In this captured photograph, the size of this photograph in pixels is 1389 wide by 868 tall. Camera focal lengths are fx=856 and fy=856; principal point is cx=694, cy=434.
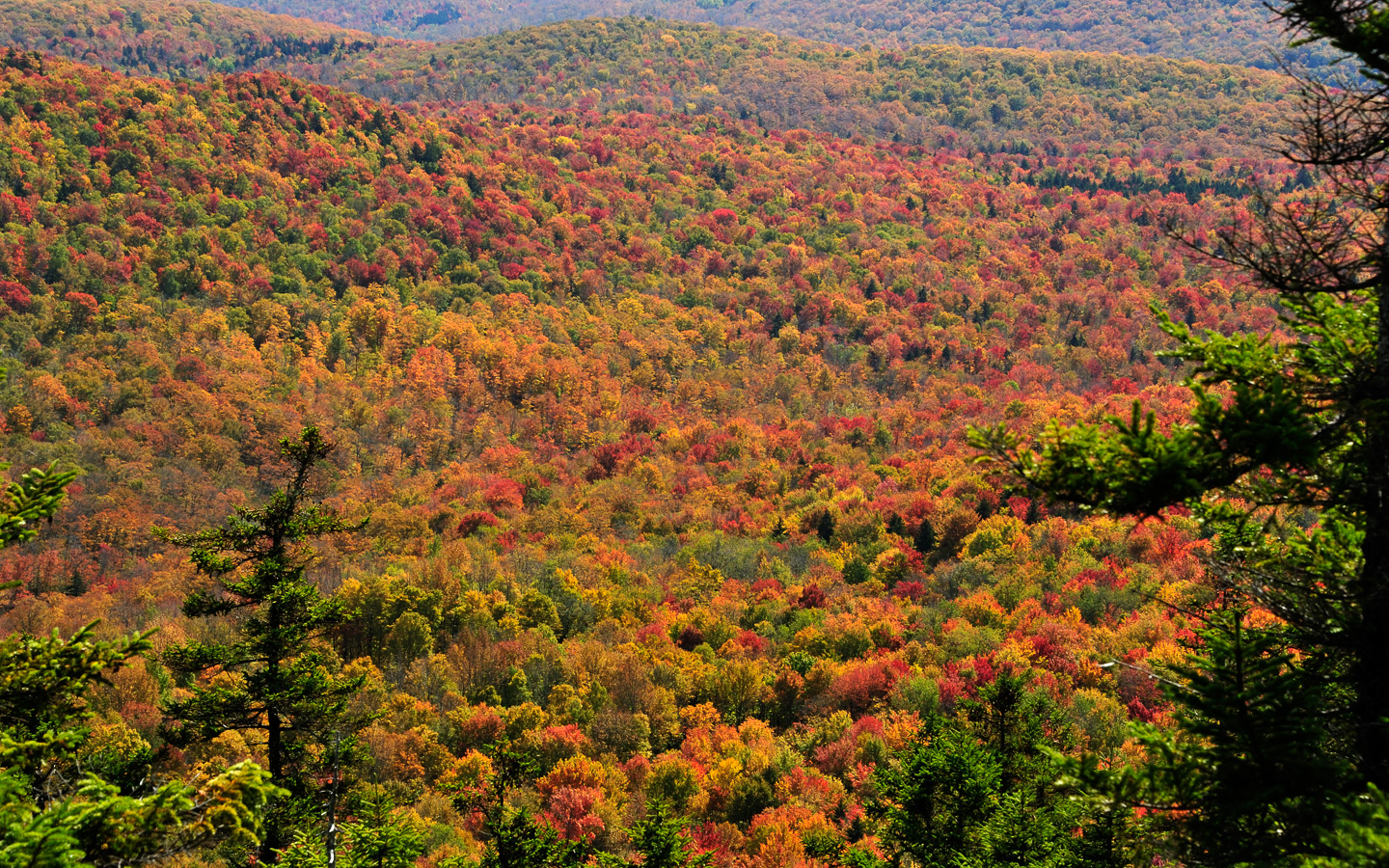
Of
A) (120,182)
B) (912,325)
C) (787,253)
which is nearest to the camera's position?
(120,182)

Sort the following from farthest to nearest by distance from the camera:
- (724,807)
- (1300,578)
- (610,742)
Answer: (610,742) → (724,807) → (1300,578)

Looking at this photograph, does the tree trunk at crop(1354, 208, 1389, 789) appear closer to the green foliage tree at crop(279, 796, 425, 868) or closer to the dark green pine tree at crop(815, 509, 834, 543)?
the green foliage tree at crop(279, 796, 425, 868)

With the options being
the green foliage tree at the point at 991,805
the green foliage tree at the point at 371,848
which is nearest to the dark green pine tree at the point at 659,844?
the green foliage tree at the point at 371,848

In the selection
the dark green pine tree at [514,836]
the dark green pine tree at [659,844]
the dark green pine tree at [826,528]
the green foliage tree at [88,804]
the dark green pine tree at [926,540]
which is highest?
the green foliage tree at [88,804]

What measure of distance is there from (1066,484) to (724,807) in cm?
3136

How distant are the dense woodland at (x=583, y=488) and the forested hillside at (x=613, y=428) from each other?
441 mm

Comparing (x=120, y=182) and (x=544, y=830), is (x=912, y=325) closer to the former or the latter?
(x=120, y=182)

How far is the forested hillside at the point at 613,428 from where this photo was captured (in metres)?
34.6

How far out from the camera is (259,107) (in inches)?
5310

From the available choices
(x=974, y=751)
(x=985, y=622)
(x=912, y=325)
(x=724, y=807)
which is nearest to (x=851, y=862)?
(x=974, y=751)

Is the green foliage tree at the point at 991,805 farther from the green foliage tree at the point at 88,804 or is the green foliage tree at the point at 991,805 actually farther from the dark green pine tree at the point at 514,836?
the green foliage tree at the point at 88,804

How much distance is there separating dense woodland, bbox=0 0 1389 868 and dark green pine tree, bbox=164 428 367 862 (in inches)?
3.6

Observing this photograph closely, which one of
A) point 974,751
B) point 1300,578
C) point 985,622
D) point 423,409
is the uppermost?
point 1300,578

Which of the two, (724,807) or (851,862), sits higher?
(851,862)
